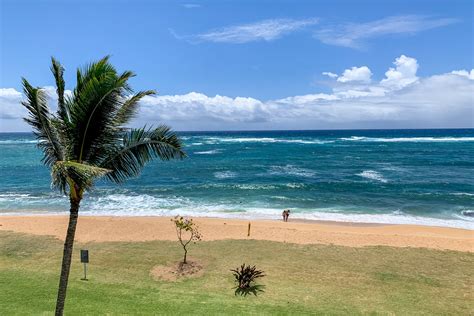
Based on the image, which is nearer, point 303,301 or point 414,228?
point 303,301

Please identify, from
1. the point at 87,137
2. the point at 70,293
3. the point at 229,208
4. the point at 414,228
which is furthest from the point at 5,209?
the point at 414,228

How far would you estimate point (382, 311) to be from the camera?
11727 mm

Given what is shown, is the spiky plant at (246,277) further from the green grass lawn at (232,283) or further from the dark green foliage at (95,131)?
the dark green foliage at (95,131)

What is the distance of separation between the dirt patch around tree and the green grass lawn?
29 centimetres

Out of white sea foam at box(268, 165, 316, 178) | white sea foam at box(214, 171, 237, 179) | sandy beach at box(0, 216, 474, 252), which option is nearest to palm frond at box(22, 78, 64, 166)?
sandy beach at box(0, 216, 474, 252)

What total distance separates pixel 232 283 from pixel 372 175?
118 ft

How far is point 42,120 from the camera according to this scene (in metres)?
7.57

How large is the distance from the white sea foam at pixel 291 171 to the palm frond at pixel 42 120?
39881 mm

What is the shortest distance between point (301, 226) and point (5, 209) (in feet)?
74.7

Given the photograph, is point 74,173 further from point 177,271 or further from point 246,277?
point 177,271

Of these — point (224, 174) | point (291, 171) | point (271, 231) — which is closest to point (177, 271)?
point (271, 231)

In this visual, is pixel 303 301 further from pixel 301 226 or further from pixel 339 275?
pixel 301 226

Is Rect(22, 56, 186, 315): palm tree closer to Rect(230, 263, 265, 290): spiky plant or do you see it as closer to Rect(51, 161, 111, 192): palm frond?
Rect(51, 161, 111, 192): palm frond

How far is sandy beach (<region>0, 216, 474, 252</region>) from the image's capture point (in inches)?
772
